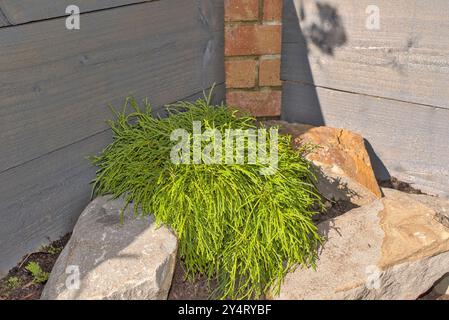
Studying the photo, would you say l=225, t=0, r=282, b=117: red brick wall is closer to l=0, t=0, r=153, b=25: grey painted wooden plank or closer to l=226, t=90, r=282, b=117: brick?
l=226, t=90, r=282, b=117: brick

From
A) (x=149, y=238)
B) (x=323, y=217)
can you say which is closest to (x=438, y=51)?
(x=323, y=217)

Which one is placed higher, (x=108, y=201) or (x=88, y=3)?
(x=88, y=3)

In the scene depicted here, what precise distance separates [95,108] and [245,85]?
111 centimetres

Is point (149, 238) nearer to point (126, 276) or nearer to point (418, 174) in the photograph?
point (126, 276)

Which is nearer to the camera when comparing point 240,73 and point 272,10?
point 272,10

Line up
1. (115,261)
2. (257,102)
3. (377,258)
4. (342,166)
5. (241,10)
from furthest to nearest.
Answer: (257,102) → (241,10) → (342,166) → (377,258) → (115,261)

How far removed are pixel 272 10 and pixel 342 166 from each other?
1092mm

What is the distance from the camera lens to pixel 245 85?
12.0 ft

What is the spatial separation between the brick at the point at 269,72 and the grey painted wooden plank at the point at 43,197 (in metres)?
1.12

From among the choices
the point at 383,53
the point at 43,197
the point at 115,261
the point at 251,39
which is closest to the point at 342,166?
the point at 383,53

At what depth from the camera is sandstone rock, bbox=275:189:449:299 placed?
2.60 meters

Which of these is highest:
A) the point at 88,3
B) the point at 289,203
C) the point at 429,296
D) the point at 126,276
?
the point at 88,3

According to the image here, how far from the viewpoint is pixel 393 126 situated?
3.47 meters

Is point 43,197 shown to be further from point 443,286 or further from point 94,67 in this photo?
point 443,286
